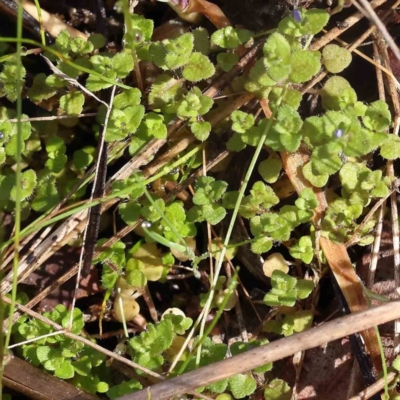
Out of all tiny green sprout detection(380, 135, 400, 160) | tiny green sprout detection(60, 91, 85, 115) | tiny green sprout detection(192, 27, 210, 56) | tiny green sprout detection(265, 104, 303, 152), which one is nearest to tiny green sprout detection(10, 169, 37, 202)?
tiny green sprout detection(60, 91, 85, 115)

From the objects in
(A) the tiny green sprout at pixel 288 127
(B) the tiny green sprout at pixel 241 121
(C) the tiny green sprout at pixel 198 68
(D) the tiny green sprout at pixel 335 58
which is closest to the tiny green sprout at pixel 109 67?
(C) the tiny green sprout at pixel 198 68

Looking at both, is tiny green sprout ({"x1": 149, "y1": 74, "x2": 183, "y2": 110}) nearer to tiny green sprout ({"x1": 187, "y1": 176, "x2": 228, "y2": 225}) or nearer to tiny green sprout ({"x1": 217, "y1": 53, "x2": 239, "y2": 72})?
tiny green sprout ({"x1": 217, "y1": 53, "x2": 239, "y2": 72})

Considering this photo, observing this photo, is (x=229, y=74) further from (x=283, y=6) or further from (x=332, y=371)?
(x=332, y=371)

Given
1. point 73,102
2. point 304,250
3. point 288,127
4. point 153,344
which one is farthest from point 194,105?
point 153,344

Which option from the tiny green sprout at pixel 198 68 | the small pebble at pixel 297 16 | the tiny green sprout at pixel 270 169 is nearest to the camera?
the small pebble at pixel 297 16

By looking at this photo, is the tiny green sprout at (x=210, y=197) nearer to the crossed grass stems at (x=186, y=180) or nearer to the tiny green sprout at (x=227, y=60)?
the crossed grass stems at (x=186, y=180)

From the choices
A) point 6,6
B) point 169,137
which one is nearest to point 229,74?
point 169,137

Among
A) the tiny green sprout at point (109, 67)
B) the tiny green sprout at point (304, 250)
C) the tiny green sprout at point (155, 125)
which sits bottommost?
the tiny green sprout at point (304, 250)
